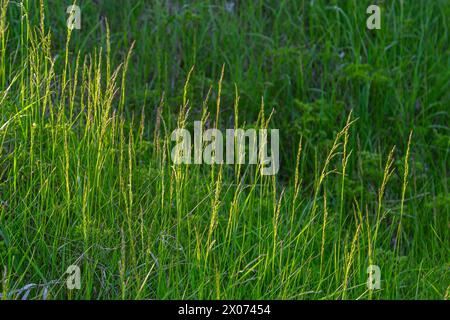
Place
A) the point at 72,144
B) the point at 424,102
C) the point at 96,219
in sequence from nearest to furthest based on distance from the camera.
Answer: the point at 96,219 < the point at 72,144 < the point at 424,102

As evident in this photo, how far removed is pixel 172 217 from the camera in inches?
162

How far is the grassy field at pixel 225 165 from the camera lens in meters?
→ 3.83

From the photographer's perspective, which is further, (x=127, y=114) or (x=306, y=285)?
(x=127, y=114)

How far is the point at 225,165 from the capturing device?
16.4 ft

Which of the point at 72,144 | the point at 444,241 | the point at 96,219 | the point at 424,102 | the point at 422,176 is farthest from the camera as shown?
the point at 424,102

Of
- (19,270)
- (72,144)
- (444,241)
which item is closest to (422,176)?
(444,241)

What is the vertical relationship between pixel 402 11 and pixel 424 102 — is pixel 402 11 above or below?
above

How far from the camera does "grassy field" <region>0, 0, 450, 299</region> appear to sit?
3.83 m

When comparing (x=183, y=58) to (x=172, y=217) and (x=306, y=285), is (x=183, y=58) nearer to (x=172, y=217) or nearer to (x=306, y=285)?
(x=172, y=217)

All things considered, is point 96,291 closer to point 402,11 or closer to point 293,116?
point 293,116

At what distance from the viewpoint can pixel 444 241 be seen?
4699mm
